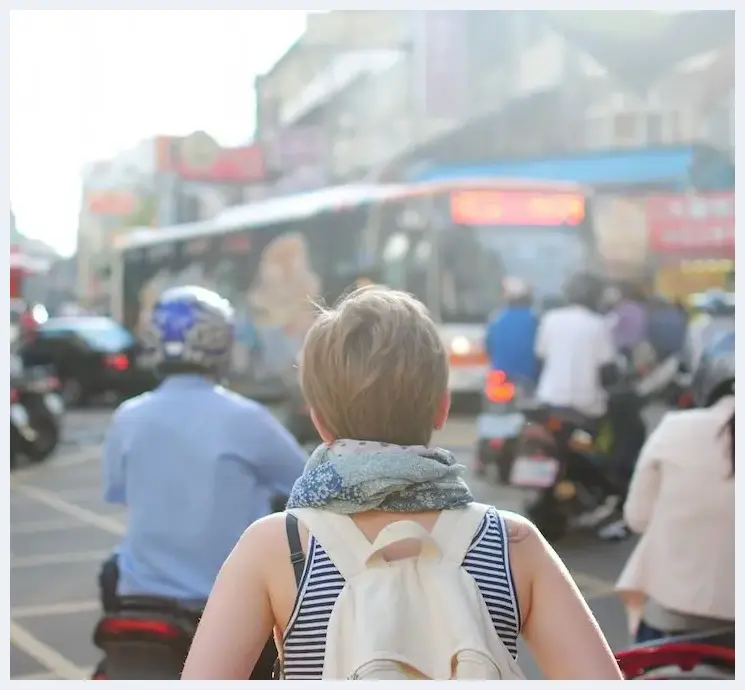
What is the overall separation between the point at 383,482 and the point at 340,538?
104 millimetres

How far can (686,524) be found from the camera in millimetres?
3539

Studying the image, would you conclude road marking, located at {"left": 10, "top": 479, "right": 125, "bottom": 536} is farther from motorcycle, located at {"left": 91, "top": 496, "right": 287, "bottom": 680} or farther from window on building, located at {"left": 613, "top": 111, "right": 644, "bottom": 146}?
window on building, located at {"left": 613, "top": 111, "right": 644, "bottom": 146}

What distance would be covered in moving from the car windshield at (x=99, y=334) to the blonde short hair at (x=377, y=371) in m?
17.7

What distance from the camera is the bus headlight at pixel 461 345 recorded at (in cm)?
1378

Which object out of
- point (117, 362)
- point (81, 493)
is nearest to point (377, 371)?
point (81, 493)

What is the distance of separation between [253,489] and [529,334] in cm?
595

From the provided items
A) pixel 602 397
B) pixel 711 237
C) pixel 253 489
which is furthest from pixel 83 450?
pixel 711 237

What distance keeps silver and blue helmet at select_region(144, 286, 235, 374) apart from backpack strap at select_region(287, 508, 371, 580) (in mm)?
1767

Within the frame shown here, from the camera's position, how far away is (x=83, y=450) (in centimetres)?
1366

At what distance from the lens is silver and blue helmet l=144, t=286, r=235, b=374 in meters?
3.58

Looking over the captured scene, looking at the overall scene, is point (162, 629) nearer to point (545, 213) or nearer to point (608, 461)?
point (608, 461)

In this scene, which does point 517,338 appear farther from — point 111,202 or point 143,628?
point 111,202

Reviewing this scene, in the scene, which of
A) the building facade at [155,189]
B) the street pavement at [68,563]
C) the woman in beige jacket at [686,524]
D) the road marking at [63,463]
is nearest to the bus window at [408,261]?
the street pavement at [68,563]

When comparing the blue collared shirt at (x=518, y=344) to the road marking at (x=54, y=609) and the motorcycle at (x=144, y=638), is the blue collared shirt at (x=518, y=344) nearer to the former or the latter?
the road marking at (x=54, y=609)
